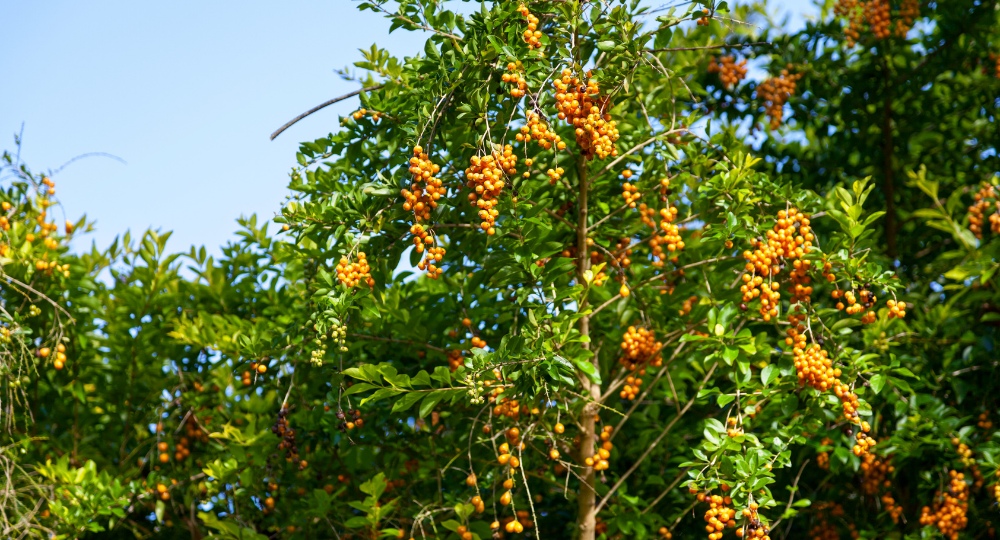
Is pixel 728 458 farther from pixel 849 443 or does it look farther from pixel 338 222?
pixel 338 222

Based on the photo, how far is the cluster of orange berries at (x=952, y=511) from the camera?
162 inches

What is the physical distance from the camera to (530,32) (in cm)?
299

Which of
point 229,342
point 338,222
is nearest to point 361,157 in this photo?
point 338,222

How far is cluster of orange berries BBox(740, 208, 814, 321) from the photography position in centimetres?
324

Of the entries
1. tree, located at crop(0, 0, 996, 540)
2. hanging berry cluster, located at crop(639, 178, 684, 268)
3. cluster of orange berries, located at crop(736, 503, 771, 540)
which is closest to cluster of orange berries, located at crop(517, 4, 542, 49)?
tree, located at crop(0, 0, 996, 540)

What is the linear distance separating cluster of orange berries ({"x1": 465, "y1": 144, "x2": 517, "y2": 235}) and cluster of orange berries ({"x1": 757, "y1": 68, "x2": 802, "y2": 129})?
2763mm

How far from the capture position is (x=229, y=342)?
4453mm

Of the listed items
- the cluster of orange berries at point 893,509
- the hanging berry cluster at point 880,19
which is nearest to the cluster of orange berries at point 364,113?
the hanging berry cluster at point 880,19

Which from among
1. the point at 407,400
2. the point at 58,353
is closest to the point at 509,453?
the point at 407,400

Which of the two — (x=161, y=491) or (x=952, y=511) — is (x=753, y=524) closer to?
(x=952, y=511)

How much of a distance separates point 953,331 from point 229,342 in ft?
12.4

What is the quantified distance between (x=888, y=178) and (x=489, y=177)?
3.50 meters

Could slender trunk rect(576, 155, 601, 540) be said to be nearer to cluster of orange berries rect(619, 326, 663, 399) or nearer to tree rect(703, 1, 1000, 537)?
cluster of orange berries rect(619, 326, 663, 399)

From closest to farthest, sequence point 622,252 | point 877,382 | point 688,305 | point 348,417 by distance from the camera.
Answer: point 348,417, point 877,382, point 622,252, point 688,305
